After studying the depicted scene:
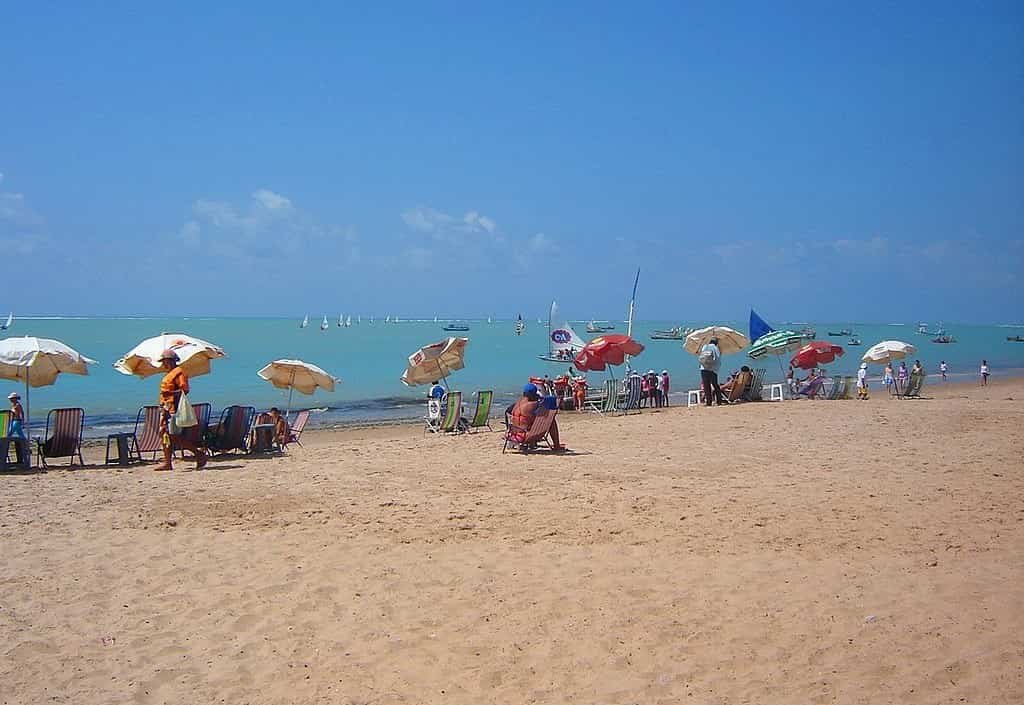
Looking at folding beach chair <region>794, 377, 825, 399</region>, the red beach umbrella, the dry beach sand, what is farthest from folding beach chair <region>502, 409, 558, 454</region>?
the red beach umbrella

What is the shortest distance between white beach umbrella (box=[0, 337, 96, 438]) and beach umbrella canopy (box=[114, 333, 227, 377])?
2.03 feet

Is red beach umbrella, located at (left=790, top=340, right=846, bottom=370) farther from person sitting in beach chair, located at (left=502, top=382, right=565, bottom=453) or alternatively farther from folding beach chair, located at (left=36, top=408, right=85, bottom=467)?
folding beach chair, located at (left=36, top=408, right=85, bottom=467)

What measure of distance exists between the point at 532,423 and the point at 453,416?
3.56 meters

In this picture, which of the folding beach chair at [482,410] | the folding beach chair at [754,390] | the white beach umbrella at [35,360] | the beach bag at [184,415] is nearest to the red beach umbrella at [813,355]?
the folding beach chair at [754,390]

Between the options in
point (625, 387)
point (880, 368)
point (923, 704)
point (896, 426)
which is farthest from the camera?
point (880, 368)

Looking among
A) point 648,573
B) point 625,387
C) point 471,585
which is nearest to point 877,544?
point 648,573

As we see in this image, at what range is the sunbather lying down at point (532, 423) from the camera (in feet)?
36.1

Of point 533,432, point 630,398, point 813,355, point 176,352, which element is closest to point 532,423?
point 533,432

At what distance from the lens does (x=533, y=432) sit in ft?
36.2

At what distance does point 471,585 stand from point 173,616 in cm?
182

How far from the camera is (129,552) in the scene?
20.5ft

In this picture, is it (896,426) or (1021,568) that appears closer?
(1021,568)

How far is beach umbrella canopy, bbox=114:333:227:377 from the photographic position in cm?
1146

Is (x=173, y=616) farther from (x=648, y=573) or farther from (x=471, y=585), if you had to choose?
(x=648, y=573)
